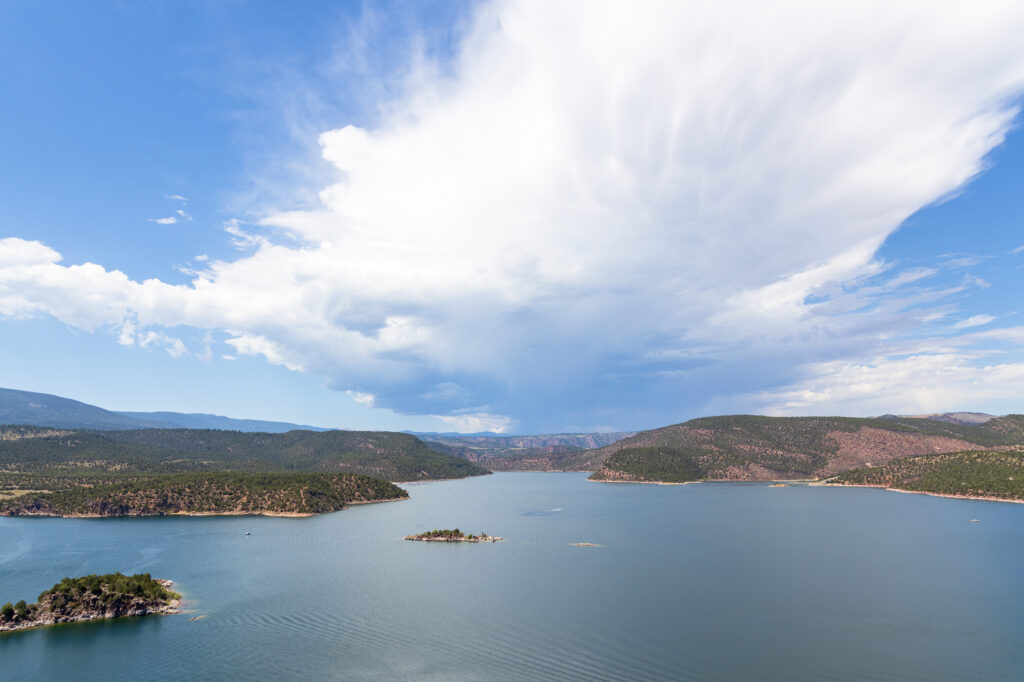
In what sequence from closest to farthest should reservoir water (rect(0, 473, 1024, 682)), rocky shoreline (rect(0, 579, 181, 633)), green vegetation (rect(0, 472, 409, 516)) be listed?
reservoir water (rect(0, 473, 1024, 682))
rocky shoreline (rect(0, 579, 181, 633))
green vegetation (rect(0, 472, 409, 516))

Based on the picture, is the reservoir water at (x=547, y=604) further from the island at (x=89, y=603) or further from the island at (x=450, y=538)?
the island at (x=450, y=538)

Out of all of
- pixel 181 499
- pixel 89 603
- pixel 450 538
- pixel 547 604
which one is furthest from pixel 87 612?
pixel 181 499

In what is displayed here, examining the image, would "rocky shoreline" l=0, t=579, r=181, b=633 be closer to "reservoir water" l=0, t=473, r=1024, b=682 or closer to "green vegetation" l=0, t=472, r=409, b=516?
"reservoir water" l=0, t=473, r=1024, b=682

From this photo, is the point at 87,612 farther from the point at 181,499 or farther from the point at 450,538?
the point at 181,499

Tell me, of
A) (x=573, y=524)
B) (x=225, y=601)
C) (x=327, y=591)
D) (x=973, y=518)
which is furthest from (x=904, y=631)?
(x=973, y=518)

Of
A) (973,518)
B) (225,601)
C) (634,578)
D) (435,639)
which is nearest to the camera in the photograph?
(435,639)

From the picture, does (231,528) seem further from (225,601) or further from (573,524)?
(573,524)

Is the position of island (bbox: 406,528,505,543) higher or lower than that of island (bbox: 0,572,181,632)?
lower

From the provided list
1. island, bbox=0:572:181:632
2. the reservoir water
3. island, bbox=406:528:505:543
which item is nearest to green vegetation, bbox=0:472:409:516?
the reservoir water
